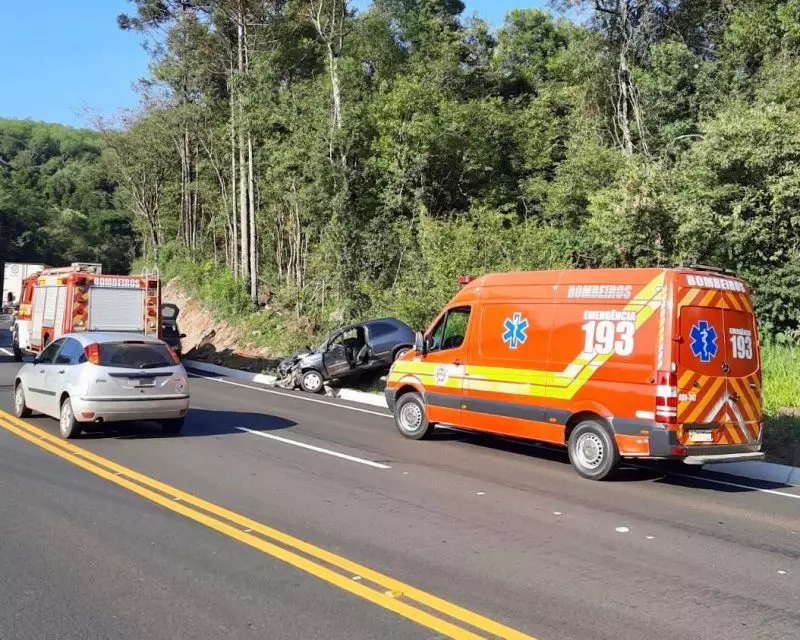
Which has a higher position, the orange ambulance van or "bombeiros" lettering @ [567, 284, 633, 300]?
"bombeiros" lettering @ [567, 284, 633, 300]

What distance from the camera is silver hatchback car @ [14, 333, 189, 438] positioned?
10.6 meters

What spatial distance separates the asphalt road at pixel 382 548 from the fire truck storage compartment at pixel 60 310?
10.6m

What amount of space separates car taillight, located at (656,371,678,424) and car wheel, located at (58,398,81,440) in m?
7.89

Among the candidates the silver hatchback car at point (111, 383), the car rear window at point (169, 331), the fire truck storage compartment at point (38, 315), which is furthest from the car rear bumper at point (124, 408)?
the car rear window at point (169, 331)

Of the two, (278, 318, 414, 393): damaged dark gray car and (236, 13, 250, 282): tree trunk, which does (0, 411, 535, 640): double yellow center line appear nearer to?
(278, 318, 414, 393): damaged dark gray car

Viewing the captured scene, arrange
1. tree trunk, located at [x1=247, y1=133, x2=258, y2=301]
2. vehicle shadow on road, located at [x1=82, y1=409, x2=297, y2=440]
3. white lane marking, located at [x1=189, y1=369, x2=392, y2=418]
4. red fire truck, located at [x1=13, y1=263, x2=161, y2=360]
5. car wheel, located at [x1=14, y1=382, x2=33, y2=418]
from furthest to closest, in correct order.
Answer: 1. tree trunk, located at [x1=247, y1=133, x2=258, y2=301]
2. red fire truck, located at [x1=13, y1=263, x2=161, y2=360]
3. white lane marking, located at [x1=189, y1=369, x2=392, y2=418]
4. car wheel, located at [x1=14, y1=382, x2=33, y2=418]
5. vehicle shadow on road, located at [x1=82, y1=409, x2=297, y2=440]

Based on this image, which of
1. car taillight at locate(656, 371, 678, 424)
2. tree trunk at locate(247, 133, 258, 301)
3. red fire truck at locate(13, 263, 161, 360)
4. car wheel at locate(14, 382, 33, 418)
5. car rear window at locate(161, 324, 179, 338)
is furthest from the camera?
tree trunk at locate(247, 133, 258, 301)

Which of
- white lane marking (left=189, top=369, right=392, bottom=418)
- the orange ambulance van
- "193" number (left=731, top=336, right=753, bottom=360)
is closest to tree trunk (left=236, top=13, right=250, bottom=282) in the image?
white lane marking (left=189, top=369, right=392, bottom=418)

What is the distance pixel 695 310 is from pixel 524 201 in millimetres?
23220

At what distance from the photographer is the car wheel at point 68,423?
10687 millimetres

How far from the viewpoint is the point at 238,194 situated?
139ft

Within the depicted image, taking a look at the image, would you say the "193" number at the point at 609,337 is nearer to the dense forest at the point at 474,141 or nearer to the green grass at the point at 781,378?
the green grass at the point at 781,378

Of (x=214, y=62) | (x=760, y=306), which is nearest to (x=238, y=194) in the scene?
(x=214, y=62)

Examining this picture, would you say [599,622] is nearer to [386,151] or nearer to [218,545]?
[218,545]
